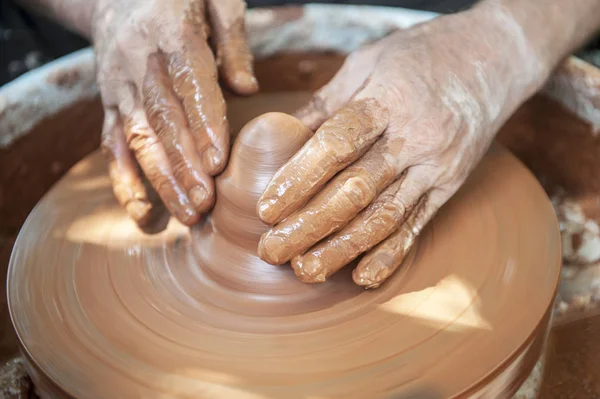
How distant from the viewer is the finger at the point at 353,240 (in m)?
0.94

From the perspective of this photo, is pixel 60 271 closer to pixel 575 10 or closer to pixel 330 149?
pixel 330 149

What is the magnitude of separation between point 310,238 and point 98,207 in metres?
0.54

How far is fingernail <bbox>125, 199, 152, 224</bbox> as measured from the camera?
1.16 metres

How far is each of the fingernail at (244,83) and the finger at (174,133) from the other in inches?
5.7

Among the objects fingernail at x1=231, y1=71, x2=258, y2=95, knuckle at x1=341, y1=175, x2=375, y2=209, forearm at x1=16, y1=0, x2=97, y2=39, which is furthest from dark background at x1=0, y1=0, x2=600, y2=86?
knuckle at x1=341, y1=175, x2=375, y2=209

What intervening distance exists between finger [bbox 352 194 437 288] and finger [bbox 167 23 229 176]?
0.98 feet

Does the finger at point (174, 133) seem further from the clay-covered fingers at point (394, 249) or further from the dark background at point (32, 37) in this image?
the dark background at point (32, 37)

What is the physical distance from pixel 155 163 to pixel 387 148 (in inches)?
17.6

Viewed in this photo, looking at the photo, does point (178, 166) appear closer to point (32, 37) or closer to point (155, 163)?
point (155, 163)

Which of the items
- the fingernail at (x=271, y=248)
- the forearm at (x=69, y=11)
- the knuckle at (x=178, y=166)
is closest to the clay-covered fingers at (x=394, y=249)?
the fingernail at (x=271, y=248)

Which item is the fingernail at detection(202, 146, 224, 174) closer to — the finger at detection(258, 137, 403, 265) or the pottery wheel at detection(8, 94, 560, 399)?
the pottery wheel at detection(8, 94, 560, 399)

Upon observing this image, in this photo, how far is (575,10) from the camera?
143 cm

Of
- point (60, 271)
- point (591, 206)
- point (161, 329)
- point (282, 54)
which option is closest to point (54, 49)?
point (282, 54)

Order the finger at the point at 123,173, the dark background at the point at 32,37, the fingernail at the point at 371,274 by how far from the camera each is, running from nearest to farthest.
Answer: the fingernail at the point at 371,274 < the finger at the point at 123,173 < the dark background at the point at 32,37
